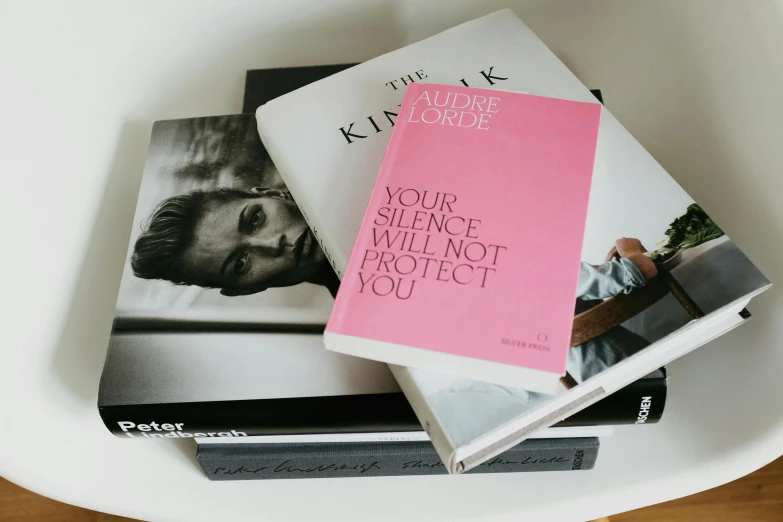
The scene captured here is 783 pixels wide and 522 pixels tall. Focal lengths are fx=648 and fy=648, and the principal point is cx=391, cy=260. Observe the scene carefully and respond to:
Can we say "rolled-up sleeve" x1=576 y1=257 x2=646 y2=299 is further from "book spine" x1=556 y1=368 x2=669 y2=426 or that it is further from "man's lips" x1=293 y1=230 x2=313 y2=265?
"man's lips" x1=293 y1=230 x2=313 y2=265

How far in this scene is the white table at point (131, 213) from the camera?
43 cm

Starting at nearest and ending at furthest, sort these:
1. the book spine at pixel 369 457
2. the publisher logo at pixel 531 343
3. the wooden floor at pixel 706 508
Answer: the publisher logo at pixel 531 343, the book spine at pixel 369 457, the wooden floor at pixel 706 508

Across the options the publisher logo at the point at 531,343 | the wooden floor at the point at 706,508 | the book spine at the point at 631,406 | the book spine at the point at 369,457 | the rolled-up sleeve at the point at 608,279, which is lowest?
the wooden floor at the point at 706,508

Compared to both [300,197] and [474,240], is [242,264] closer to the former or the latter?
[300,197]

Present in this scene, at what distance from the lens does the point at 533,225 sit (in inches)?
15.7

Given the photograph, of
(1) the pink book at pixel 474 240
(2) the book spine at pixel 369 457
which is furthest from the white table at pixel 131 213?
(1) the pink book at pixel 474 240

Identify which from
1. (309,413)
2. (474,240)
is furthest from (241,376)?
(474,240)

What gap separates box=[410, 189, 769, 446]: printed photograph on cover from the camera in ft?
1.19

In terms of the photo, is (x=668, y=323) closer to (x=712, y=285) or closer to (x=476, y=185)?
(x=712, y=285)

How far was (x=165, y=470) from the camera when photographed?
0.48m

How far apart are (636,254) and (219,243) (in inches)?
11.6

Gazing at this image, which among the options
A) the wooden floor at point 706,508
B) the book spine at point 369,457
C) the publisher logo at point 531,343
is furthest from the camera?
the wooden floor at point 706,508

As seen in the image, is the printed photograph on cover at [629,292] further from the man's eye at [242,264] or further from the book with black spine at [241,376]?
the man's eye at [242,264]

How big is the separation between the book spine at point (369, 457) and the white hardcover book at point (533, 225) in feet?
0.28
